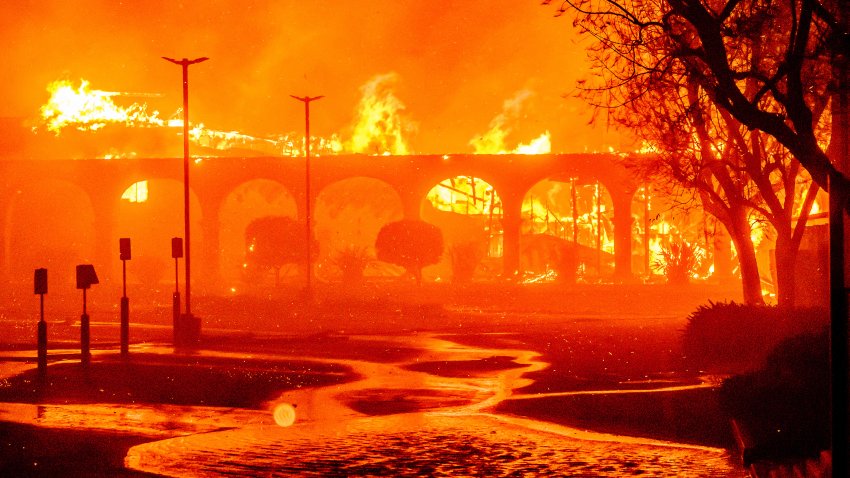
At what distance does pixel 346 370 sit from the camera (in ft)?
60.7

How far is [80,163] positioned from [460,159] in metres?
24.2

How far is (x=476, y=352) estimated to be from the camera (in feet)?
73.3

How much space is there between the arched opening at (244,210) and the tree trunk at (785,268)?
5840 cm

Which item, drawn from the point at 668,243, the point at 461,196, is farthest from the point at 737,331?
the point at 461,196

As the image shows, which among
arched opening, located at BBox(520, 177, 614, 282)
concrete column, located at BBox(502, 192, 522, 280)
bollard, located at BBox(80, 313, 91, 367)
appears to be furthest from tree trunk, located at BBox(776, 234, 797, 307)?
concrete column, located at BBox(502, 192, 522, 280)

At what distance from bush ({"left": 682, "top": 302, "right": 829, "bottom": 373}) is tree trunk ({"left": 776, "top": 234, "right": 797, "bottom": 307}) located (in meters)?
1.93

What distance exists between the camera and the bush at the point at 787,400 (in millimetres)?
9469

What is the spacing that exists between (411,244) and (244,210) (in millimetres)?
32306

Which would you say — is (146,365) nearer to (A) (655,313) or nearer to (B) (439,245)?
(A) (655,313)

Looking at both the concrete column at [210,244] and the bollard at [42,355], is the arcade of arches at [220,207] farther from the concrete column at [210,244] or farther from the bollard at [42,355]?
the bollard at [42,355]

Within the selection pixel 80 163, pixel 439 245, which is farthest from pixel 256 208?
pixel 439 245

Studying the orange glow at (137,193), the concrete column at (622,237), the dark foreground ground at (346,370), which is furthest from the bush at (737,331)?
the orange glow at (137,193)

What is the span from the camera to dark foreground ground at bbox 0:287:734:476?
1119 centimetres

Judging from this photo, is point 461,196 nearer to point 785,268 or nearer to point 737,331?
point 785,268
